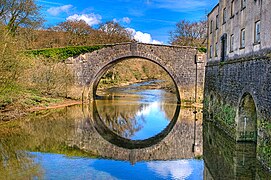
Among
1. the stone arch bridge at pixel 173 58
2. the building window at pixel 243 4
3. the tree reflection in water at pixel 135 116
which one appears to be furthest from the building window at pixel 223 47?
the stone arch bridge at pixel 173 58

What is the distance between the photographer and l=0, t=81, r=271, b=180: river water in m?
9.91

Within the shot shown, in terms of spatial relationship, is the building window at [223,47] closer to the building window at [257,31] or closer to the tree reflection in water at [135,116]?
the building window at [257,31]

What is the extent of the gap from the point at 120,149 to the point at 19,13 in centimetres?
2185

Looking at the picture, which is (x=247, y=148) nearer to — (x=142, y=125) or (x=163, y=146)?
(x=163, y=146)

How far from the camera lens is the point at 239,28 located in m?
14.3

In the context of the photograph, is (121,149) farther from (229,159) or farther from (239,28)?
(239,28)

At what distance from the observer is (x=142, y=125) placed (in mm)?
19234

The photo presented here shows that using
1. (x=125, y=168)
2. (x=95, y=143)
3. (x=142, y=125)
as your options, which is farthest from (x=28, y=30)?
(x=125, y=168)

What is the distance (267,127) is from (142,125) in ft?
33.3

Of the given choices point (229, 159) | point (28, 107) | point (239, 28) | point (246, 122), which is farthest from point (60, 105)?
point (229, 159)

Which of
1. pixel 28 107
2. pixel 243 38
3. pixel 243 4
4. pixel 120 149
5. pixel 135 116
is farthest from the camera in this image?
pixel 28 107

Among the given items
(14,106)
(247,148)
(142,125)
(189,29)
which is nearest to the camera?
(247,148)

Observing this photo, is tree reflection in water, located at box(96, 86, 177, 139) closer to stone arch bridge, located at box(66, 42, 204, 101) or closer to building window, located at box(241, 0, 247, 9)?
stone arch bridge, located at box(66, 42, 204, 101)

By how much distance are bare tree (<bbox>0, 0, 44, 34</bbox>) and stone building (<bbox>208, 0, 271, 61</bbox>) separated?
59.2 feet
